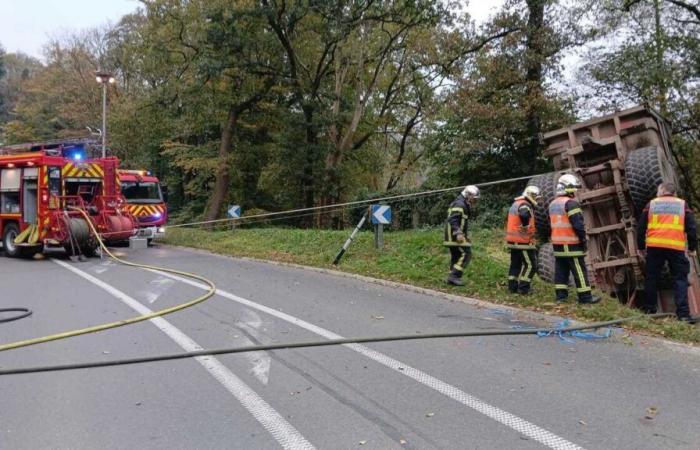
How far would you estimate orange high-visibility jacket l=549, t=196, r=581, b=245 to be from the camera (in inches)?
298

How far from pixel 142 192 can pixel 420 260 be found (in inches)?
458

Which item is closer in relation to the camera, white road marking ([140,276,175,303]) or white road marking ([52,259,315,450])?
white road marking ([52,259,315,450])

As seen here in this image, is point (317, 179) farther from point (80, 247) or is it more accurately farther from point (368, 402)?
point (368, 402)

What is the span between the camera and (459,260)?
29.7 feet

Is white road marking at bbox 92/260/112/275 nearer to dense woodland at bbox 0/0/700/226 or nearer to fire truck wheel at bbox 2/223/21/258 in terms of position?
fire truck wheel at bbox 2/223/21/258

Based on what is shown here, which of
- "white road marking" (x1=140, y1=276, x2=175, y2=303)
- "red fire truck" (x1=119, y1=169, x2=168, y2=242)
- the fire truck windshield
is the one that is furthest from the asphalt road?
the fire truck windshield

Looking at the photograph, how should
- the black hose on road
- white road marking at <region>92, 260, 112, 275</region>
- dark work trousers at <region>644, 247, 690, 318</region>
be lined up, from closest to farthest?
the black hose on road → dark work trousers at <region>644, 247, 690, 318</region> → white road marking at <region>92, 260, 112, 275</region>

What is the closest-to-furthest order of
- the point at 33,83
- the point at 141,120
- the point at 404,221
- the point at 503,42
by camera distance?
the point at 503,42
the point at 404,221
the point at 141,120
the point at 33,83

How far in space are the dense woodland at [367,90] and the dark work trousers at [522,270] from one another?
839cm

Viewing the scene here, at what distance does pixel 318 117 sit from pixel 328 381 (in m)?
17.2

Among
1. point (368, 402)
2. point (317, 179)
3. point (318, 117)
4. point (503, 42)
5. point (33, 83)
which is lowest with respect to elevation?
point (368, 402)

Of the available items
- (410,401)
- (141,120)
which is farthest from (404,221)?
(410,401)

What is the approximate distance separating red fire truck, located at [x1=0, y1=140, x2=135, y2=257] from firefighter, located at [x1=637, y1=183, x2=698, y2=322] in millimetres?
12336

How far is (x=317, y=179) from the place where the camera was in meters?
21.7
